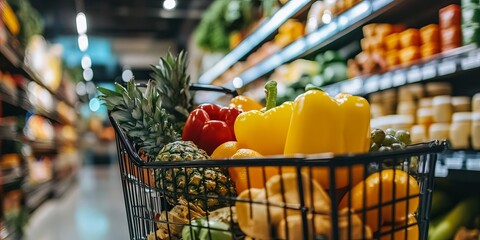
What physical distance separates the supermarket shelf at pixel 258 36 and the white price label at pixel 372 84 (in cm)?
70

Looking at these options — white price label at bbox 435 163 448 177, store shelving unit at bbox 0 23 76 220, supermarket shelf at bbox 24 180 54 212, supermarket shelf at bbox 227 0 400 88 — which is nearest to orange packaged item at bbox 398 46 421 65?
supermarket shelf at bbox 227 0 400 88

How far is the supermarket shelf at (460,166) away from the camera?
5.45ft

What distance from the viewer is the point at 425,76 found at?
1.88 metres

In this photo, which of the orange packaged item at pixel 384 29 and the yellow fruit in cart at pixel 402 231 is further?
the orange packaged item at pixel 384 29

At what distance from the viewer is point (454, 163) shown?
1.74 metres

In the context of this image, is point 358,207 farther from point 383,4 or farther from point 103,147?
point 103,147

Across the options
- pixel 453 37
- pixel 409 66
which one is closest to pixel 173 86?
pixel 409 66

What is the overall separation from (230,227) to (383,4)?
1.61 meters

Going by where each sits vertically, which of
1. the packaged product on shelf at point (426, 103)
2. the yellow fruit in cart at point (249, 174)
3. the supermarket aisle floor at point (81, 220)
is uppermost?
the packaged product on shelf at point (426, 103)

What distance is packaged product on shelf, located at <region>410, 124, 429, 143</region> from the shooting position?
2.02 metres

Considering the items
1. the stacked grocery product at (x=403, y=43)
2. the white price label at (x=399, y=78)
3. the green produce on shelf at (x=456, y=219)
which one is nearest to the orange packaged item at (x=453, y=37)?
the stacked grocery product at (x=403, y=43)

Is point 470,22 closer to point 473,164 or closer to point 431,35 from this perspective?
point 431,35

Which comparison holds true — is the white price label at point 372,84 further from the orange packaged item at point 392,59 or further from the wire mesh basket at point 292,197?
the wire mesh basket at point 292,197

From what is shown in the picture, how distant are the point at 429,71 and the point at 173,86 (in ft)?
3.98
